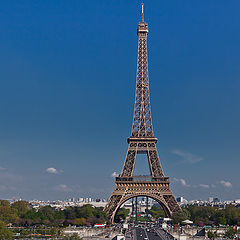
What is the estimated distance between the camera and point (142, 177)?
8081 cm

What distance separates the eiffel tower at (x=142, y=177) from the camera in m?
79.1

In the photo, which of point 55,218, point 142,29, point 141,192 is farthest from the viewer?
point 142,29

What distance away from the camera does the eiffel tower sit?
259 feet

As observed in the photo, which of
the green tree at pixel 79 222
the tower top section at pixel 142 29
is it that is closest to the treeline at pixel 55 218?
the green tree at pixel 79 222

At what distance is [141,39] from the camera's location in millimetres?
89062

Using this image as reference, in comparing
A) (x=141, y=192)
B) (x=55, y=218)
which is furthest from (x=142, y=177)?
(x=55, y=218)

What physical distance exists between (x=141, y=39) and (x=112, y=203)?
35743 millimetres

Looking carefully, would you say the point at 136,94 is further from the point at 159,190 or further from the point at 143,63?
the point at 159,190

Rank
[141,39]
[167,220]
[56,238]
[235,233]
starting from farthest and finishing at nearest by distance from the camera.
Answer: [141,39] → [167,220] → [235,233] → [56,238]

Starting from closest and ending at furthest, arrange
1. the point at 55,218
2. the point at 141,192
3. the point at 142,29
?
the point at 141,192 → the point at 55,218 → the point at 142,29

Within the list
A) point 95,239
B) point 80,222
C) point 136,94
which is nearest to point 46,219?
point 80,222

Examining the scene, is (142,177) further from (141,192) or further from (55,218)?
(55,218)

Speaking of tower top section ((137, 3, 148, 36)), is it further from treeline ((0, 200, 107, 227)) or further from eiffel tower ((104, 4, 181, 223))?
treeline ((0, 200, 107, 227))

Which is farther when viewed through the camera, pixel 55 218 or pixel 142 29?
pixel 142 29
